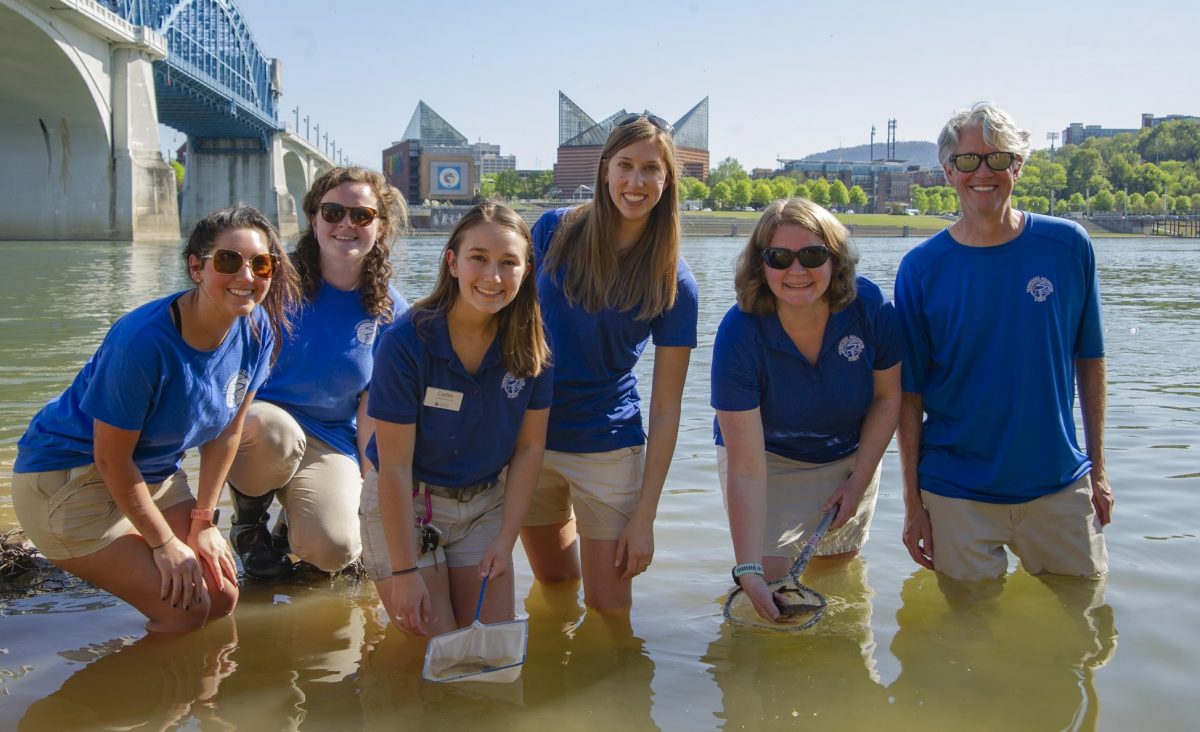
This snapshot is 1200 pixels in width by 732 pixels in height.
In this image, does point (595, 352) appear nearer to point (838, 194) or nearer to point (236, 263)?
point (236, 263)

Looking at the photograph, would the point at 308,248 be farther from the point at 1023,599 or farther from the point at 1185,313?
the point at 1185,313

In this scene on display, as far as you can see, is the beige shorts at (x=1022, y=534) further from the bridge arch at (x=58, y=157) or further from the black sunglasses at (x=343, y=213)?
the bridge arch at (x=58, y=157)

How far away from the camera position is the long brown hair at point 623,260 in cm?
365

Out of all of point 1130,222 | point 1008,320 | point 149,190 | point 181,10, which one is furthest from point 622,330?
point 1130,222

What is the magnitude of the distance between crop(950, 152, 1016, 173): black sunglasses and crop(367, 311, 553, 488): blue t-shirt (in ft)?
5.34

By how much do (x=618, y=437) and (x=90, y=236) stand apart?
48.2 meters

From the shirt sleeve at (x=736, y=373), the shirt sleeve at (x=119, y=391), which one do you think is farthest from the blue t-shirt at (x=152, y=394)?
the shirt sleeve at (x=736, y=373)

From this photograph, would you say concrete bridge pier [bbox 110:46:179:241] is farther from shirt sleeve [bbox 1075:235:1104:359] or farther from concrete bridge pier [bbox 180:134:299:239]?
shirt sleeve [bbox 1075:235:1104:359]

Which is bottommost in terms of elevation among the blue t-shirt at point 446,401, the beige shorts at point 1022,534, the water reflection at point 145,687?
the water reflection at point 145,687

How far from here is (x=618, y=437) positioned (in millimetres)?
3836

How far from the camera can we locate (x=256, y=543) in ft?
14.2

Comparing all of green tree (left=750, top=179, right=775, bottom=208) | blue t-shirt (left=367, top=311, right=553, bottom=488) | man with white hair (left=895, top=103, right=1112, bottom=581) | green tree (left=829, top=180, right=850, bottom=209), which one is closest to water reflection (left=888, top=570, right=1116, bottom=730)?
man with white hair (left=895, top=103, right=1112, bottom=581)

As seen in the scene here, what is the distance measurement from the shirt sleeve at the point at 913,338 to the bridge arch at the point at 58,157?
151 feet

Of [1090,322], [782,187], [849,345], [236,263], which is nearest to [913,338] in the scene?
[849,345]
